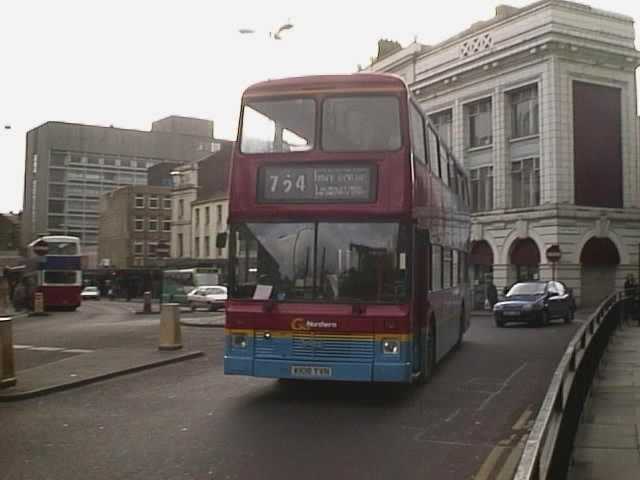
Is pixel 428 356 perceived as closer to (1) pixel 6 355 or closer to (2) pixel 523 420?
(2) pixel 523 420

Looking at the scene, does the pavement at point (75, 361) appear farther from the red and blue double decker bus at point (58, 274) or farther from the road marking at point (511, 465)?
the red and blue double decker bus at point (58, 274)

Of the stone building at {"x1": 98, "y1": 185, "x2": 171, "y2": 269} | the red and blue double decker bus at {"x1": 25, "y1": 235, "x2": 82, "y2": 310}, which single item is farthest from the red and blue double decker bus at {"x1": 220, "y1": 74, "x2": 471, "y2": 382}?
the stone building at {"x1": 98, "y1": 185, "x2": 171, "y2": 269}

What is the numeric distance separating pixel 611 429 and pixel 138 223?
87.5 m

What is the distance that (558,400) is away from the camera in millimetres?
5496

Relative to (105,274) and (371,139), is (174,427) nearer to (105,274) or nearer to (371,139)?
(371,139)

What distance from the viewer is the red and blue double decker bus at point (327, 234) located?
983cm

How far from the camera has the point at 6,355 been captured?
37.7 ft

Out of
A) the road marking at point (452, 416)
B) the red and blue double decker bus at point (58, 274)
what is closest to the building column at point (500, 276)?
the red and blue double decker bus at point (58, 274)

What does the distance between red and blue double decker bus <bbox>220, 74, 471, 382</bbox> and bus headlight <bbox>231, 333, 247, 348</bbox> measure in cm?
2

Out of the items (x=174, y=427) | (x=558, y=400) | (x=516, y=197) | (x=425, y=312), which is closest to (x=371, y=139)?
(x=425, y=312)

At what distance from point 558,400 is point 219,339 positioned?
16.5 meters

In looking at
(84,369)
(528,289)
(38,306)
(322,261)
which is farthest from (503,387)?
(38,306)

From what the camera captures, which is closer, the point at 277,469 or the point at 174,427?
the point at 277,469

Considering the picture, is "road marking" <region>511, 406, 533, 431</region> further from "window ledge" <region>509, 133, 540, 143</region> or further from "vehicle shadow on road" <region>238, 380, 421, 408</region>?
"window ledge" <region>509, 133, 540, 143</region>
